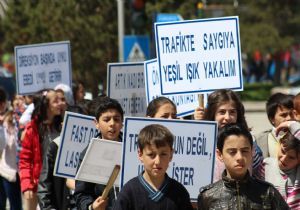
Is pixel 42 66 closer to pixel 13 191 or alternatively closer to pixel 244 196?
pixel 13 191

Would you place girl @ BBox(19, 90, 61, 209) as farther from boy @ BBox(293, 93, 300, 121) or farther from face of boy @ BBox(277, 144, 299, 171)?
face of boy @ BBox(277, 144, 299, 171)

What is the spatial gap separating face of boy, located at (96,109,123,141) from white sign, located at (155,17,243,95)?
129 cm

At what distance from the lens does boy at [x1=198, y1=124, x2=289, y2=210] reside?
577 centimetres

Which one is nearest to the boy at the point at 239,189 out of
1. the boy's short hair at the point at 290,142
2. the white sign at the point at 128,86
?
the boy's short hair at the point at 290,142

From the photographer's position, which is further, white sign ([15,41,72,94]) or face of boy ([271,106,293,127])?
white sign ([15,41,72,94])

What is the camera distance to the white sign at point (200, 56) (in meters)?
8.70

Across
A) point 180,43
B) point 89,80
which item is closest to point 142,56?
point 89,80

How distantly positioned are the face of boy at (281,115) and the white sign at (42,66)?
445cm

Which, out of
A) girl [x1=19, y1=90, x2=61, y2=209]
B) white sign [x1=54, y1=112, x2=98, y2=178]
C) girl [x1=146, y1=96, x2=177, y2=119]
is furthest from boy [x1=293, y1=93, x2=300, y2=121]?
girl [x1=19, y1=90, x2=61, y2=209]

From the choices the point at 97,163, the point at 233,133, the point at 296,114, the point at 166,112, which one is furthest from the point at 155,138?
the point at 296,114

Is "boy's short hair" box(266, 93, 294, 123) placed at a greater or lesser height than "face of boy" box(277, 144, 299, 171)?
greater

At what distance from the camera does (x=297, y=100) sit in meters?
8.14

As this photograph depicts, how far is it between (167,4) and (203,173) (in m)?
17.4

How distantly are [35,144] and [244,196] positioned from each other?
3.85 meters
